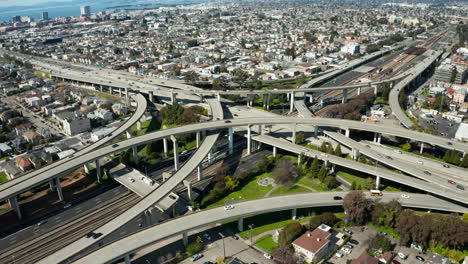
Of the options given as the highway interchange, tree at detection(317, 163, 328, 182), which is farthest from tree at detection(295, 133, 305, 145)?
tree at detection(317, 163, 328, 182)

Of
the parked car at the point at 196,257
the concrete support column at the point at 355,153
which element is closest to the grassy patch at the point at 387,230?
the concrete support column at the point at 355,153

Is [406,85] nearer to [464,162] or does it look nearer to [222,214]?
[464,162]

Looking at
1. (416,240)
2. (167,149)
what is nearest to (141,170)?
(167,149)

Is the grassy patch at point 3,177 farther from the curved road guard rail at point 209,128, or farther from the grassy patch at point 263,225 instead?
Answer: the grassy patch at point 263,225

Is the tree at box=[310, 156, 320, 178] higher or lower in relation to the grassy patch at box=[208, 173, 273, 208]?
higher

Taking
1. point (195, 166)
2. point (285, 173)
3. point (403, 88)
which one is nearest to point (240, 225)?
point (195, 166)

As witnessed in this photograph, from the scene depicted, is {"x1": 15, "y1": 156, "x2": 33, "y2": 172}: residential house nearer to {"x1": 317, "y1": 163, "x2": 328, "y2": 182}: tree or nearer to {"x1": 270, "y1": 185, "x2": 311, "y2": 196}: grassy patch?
{"x1": 270, "y1": 185, "x2": 311, "y2": 196}: grassy patch
